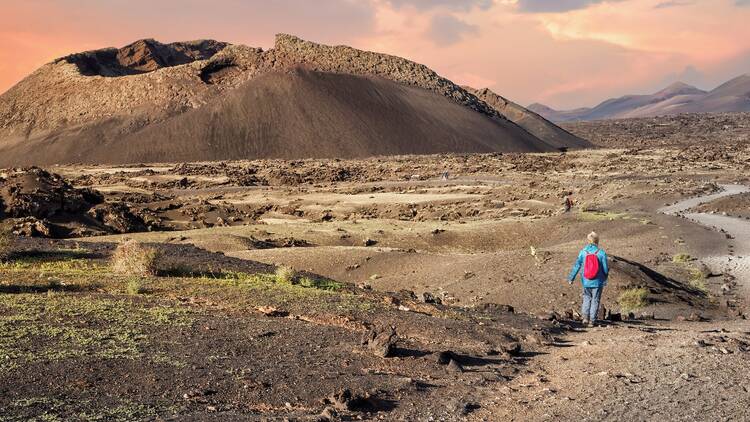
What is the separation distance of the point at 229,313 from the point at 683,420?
670cm

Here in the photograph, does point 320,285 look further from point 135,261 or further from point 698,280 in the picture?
point 698,280

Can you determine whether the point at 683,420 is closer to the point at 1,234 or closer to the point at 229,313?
the point at 229,313

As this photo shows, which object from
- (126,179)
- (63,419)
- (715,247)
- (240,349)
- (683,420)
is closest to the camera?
(63,419)

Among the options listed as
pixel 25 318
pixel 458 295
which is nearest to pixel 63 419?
pixel 25 318

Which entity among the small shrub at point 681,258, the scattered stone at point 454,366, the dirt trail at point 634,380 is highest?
the scattered stone at point 454,366

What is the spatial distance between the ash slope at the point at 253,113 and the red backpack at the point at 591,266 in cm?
8125

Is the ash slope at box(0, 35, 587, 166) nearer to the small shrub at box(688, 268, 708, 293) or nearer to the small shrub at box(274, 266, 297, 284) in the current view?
the small shrub at box(688, 268, 708, 293)

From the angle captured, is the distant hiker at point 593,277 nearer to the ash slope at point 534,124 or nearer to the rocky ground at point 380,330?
the rocky ground at point 380,330

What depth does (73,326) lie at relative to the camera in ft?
29.8

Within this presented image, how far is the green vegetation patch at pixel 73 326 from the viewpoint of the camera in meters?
7.96

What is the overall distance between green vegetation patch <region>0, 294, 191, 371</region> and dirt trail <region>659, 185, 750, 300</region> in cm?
1457

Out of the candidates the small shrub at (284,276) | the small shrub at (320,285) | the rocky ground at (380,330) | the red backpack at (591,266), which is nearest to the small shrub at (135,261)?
the rocky ground at (380,330)

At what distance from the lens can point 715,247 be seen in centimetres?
2336

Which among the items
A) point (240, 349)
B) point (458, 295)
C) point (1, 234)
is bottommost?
point (458, 295)
